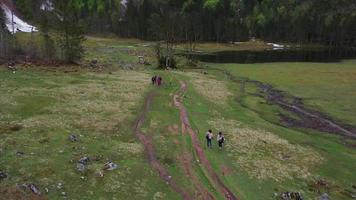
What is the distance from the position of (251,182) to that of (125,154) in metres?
14.1

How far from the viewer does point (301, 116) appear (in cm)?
7919

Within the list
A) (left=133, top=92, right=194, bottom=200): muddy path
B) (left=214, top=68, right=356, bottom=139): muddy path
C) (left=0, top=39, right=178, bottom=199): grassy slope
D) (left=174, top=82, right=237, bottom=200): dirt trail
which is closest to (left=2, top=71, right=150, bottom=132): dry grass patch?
(left=0, top=39, right=178, bottom=199): grassy slope

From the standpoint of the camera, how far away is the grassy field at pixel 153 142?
137 ft

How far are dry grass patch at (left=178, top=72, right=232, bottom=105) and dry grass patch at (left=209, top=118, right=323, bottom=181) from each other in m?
20.8

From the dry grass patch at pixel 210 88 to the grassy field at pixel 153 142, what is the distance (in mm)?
507

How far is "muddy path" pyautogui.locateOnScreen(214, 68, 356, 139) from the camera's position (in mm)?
71188

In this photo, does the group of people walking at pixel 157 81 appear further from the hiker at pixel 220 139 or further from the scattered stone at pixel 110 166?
the scattered stone at pixel 110 166

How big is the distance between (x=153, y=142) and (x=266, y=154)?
14275mm

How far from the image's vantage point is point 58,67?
357ft

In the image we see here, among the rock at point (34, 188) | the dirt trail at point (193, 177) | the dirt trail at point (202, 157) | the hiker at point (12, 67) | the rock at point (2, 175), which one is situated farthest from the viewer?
the hiker at point (12, 67)

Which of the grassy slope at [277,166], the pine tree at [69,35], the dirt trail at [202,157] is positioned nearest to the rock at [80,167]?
the dirt trail at [202,157]

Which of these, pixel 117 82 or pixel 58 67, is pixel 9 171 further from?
pixel 58 67

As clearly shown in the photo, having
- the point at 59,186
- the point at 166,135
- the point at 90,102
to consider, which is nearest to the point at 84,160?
the point at 59,186

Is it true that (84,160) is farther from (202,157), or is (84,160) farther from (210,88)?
(210,88)
